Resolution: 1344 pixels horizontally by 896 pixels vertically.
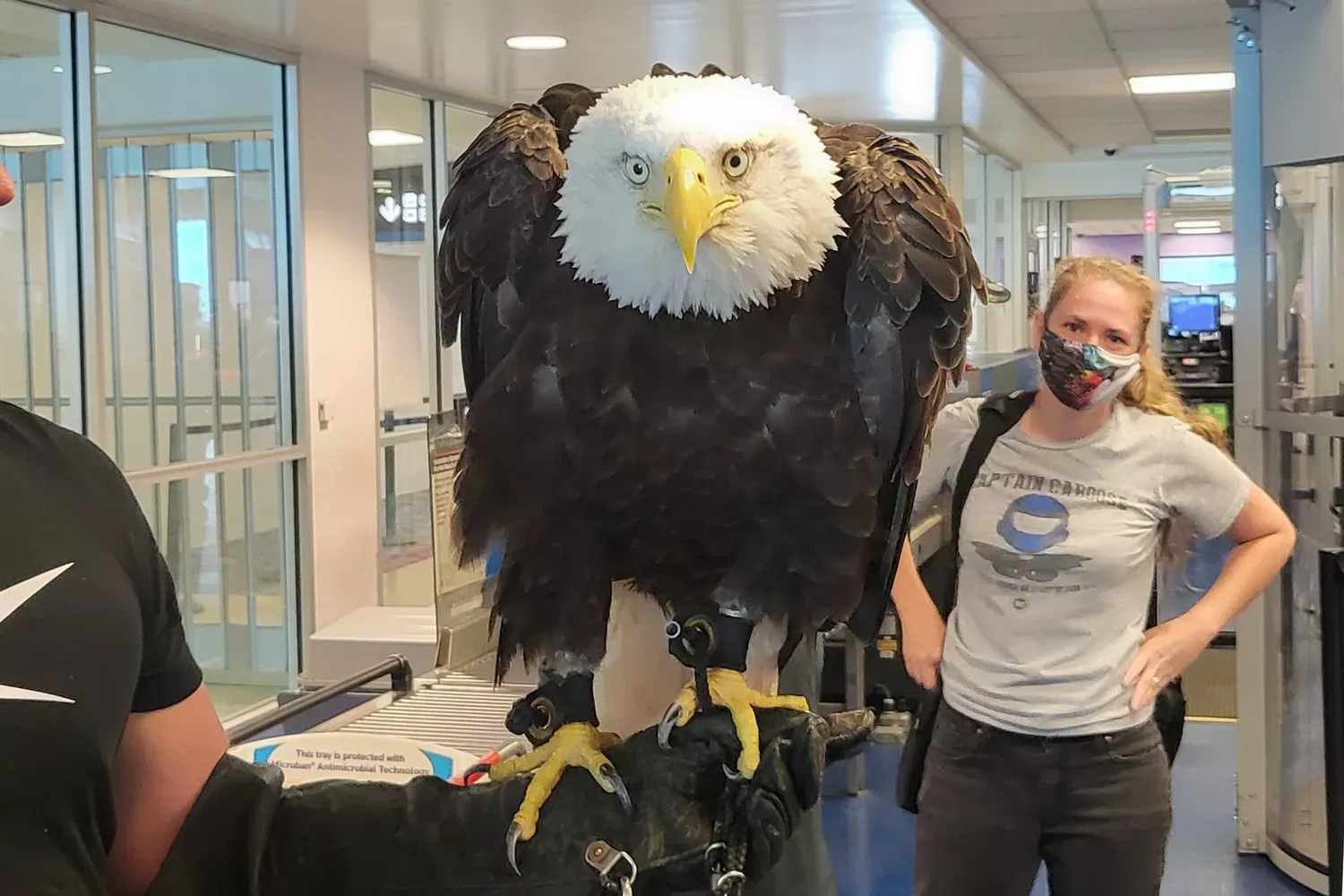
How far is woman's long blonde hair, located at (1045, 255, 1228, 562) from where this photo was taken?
2.04 metres

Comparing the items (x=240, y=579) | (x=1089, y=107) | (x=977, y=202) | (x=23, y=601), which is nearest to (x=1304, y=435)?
(x=23, y=601)

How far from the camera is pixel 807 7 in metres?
4.58

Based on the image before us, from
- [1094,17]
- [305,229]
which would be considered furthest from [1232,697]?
[305,229]

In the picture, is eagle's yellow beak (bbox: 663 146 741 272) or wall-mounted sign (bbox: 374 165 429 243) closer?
eagle's yellow beak (bbox: 663 146 741 272)

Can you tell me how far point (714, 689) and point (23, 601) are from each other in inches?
21.7

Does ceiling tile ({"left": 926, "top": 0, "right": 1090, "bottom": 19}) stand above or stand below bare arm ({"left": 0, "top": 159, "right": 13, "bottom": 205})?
above

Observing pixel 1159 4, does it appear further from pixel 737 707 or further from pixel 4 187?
pixel 4 187

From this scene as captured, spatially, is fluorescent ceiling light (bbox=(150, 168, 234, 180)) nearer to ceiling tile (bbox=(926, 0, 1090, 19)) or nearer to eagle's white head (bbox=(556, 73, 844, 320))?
ceiling tile (bbox=(926, 0, 1090, 19))

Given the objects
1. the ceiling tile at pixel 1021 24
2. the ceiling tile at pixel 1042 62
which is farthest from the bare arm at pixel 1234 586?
the ceiling tile at pixel 1042 62

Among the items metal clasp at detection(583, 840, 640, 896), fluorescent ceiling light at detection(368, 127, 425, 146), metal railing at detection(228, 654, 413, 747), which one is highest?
fluorescent ceiling light at detection(368, 127, 425, 146)

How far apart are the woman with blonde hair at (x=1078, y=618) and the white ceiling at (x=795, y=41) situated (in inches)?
112

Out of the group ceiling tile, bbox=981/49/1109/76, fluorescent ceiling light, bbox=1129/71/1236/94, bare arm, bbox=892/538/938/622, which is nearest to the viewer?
bare arm, bbox=892/538/938/622

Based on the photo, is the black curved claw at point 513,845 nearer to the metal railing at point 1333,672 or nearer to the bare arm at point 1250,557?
the bare arm at point 1250,557

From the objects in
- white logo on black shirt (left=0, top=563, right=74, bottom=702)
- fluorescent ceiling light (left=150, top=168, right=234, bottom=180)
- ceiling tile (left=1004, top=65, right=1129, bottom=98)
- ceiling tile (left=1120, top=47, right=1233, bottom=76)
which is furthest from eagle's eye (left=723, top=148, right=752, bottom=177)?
ceiling tile (left=1004, top=65, right=1129, bottom=98)
